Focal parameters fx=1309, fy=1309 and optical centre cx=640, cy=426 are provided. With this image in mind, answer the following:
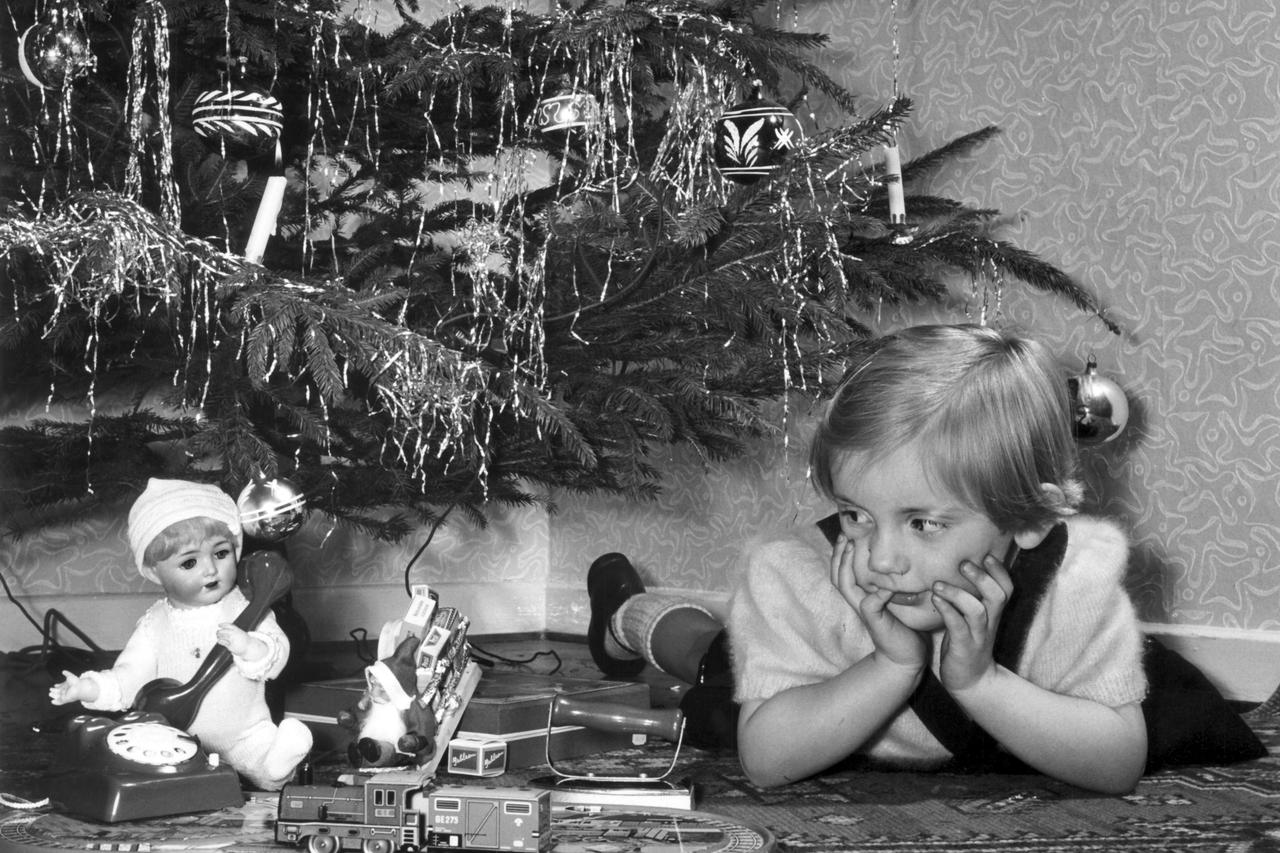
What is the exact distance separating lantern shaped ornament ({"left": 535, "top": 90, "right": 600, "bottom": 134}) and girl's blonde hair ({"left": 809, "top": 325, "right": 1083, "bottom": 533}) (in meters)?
0.50

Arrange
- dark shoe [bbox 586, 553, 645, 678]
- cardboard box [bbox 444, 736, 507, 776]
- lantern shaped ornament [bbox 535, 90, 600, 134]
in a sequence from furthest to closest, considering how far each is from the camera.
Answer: dark shoe [bbox 586, 553, 645, 678] → lantern shaped ornament [bbox 535, 90, 600, 134] → cardboard box [bbox 444, 736, 507, 776]

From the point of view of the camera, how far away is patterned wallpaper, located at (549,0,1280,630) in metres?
1.59

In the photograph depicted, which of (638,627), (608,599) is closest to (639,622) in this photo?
(638,627)

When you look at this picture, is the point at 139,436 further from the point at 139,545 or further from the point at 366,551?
the point at 366,551

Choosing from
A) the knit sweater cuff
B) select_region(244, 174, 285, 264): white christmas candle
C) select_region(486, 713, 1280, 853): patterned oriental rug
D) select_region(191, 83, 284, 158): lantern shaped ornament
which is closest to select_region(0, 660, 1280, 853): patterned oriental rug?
select_region(486, 713, 1280, 853): patterned oriental rug

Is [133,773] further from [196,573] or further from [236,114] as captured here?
[236,114]

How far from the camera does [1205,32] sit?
5.33ft

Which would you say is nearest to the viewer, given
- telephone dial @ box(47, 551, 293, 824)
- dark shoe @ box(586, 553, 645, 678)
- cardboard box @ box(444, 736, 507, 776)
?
telephone dial @ box(47, 551, 293, 824)

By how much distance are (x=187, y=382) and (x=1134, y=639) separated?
84cm

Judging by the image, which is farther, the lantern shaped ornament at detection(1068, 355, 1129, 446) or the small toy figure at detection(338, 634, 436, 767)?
the lantern shaped ornament at detection(1068, 355, 1129, 446)

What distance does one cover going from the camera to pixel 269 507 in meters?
1.06

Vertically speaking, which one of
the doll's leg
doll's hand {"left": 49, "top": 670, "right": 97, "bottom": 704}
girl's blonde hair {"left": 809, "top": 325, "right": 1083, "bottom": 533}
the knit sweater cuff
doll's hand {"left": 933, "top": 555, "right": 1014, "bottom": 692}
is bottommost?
the doll's leg

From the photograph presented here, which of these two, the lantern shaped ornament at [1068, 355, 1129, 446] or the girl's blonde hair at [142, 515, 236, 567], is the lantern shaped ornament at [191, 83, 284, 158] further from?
the lantern shaped ornament at [1068, 355, 1129, 446]

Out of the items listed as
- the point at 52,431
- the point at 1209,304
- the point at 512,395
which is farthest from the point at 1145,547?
the point at 52,431
